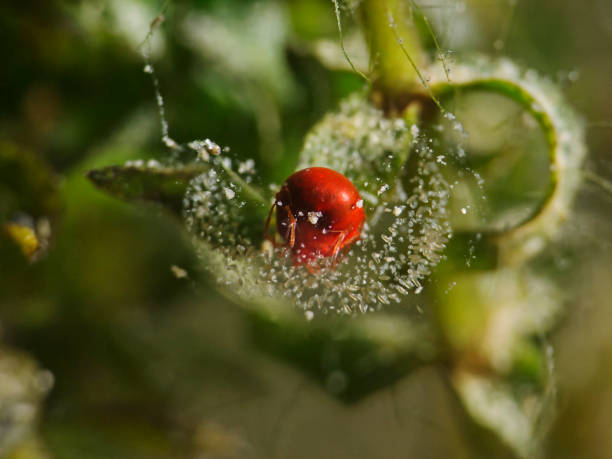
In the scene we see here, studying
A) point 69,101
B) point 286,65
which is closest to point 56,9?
point 69,101

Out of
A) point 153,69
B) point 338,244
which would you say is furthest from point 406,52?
point 153,69

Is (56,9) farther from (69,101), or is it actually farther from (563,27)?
(563,27)

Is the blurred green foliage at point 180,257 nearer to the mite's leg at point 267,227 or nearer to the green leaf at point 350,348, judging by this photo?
the green leaf at point 350,348

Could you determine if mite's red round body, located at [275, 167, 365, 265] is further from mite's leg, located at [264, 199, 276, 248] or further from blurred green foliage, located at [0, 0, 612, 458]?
blurred green foliage, located at [0, 0, 612, 458]

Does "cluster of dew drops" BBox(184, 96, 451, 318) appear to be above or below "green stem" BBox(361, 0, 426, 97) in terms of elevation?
below

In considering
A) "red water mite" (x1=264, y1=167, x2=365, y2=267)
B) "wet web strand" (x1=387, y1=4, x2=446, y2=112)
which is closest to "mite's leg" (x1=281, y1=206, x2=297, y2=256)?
"red water mite" (x1=264, y1=167, x2=365, y2=267)

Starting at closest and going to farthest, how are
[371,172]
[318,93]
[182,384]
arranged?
[371,172] → [318,93] → [182,384]

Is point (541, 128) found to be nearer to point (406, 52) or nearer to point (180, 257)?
point (406, 52)
